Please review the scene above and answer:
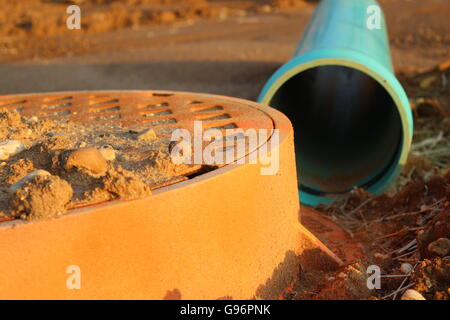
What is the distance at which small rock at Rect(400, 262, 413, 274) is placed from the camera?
1891 millimetres

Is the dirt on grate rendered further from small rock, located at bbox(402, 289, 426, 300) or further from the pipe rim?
the pipe rim

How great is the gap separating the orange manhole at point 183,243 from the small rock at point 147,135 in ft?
1.03

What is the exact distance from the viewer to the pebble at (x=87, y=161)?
1.57 metres

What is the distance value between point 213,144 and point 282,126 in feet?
0.97

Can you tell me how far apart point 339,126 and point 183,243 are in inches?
82.6

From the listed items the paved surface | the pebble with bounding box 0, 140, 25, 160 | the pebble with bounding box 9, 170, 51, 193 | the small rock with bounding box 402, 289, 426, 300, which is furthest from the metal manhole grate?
the paved surface

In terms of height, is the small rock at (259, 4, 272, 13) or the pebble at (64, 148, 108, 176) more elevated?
the small rock at (259, 4, 272, 13)
